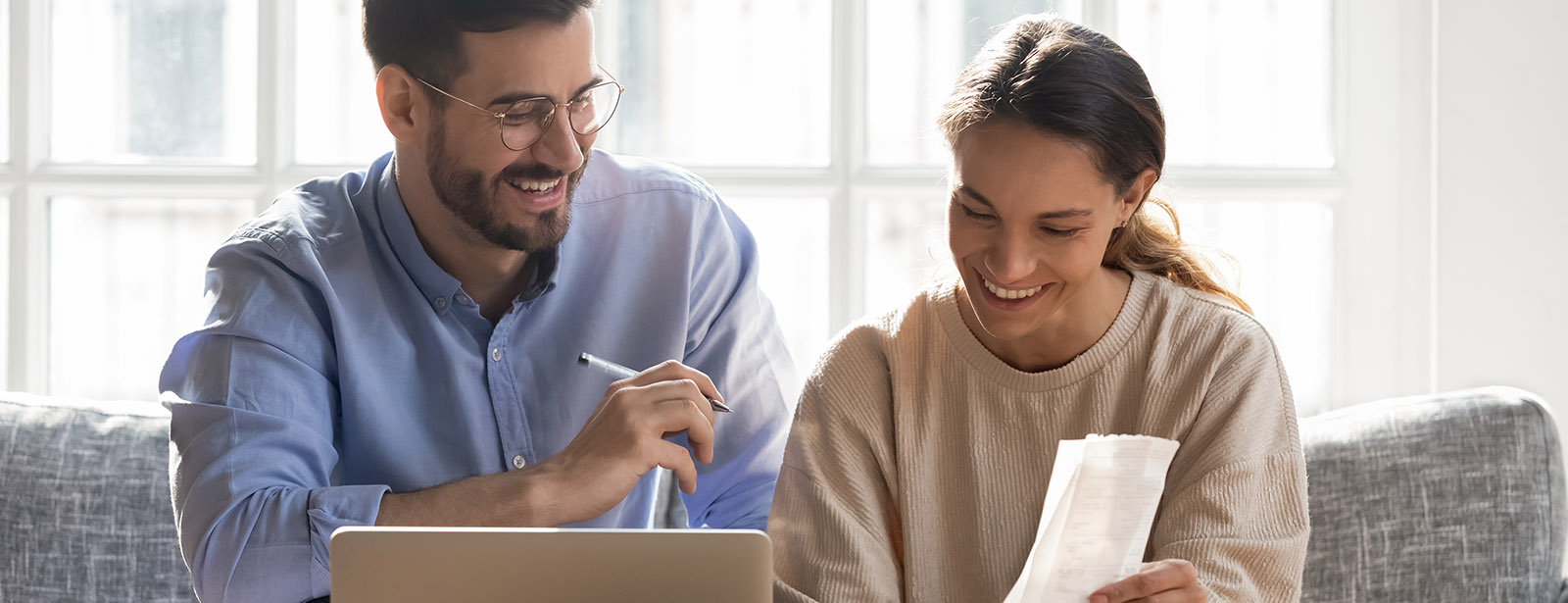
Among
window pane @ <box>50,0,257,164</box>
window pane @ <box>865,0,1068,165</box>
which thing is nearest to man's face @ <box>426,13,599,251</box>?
window pane @ <box>865,0,1068,165</box>

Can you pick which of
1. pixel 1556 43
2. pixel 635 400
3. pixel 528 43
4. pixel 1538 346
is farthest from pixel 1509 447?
pixel 528 43

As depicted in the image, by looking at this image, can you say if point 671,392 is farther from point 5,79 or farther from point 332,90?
point 5,79

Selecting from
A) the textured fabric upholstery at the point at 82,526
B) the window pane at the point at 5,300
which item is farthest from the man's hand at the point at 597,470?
the window pane at the point at 5,300

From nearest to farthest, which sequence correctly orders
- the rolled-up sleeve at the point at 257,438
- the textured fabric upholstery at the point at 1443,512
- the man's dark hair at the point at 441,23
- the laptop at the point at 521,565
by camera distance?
the laptop at the point at 521,565 → the rolled-up sleeve at the point at 257,438 → the man's dark hair at the point at 441,23 → the textured fabric upholstery at the point at 1443,512

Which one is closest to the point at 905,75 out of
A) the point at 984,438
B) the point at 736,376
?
the point at 736,376

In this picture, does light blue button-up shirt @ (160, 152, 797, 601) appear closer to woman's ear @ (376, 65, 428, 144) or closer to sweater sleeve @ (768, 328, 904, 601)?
woman's ear @ (376, 65, 428, 144)

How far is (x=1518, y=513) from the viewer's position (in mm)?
1817

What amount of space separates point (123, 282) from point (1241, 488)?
2.16 meters

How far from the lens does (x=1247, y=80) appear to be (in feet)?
8.61

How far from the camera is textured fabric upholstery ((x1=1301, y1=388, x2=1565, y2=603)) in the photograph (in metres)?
1.81

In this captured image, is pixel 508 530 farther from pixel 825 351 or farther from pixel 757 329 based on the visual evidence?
pixel 757 329

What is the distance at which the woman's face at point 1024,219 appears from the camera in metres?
1.29

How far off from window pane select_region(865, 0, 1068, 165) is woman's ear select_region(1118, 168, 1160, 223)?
1.18m

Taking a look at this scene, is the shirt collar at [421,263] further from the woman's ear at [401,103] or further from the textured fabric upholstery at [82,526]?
the textured fabric upholstery at [82,526]
